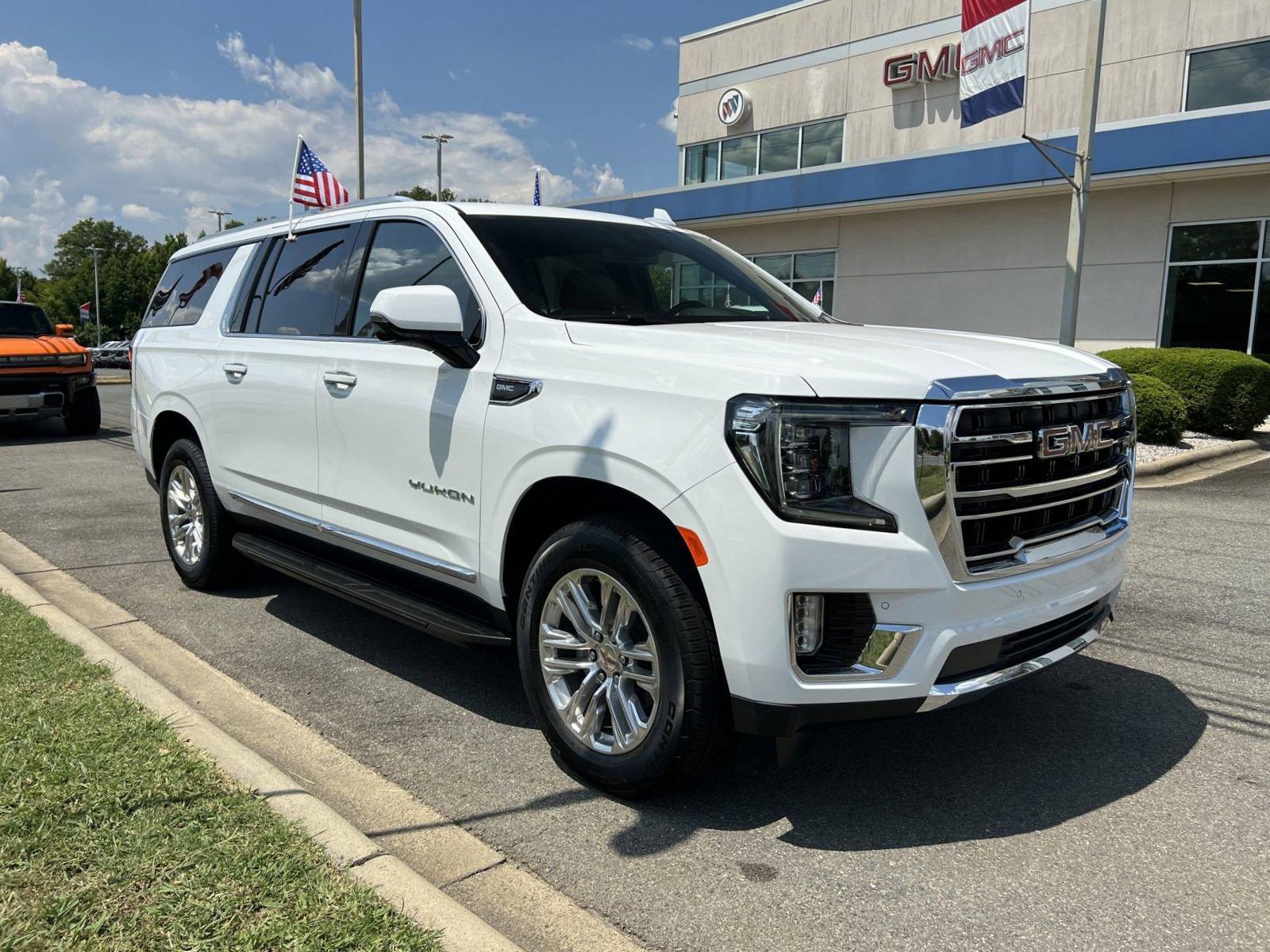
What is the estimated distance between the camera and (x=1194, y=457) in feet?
38.2

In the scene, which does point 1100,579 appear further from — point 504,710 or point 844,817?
point 504,710

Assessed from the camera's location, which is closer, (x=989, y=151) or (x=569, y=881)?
(x=569, y=881)

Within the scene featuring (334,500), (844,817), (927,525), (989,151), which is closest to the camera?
(927,525)

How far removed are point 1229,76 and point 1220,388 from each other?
8493 millimetres

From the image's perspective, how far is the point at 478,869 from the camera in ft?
9.51

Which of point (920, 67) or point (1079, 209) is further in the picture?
point (920, 67)

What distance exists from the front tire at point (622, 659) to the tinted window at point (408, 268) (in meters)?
1.07

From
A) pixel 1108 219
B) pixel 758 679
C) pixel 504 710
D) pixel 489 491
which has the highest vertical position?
pixel 1108 219

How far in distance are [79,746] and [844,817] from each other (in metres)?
2.58

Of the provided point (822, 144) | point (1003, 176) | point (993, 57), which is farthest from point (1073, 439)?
point (822, 144)

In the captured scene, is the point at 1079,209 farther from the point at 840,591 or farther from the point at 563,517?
the point at 840,591

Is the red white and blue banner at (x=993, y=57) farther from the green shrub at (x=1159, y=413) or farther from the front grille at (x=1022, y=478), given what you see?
the front grille at (x=1022, y=478)

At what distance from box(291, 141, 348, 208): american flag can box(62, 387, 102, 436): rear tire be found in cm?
416

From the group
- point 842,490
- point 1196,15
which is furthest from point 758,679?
point 1196,15
